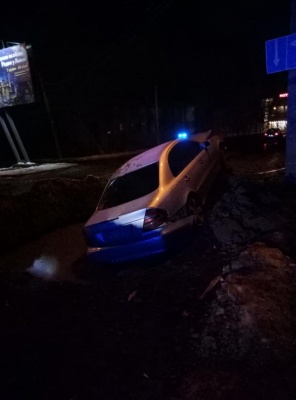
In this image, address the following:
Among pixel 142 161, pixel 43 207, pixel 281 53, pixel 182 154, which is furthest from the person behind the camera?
pixel 43 207

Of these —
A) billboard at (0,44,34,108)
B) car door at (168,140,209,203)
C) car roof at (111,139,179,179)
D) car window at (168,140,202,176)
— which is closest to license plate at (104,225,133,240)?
car door at (168,140,209,203)

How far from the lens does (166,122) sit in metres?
33.8

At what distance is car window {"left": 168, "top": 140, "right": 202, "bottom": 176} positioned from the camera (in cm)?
635

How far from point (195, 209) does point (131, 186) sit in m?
1.18

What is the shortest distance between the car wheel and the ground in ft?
0.65

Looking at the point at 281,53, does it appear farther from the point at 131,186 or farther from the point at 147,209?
the point at 147,209

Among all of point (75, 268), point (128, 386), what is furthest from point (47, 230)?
point (128, 386)

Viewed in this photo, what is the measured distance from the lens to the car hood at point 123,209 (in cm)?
529

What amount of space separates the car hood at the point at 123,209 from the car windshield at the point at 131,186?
0.18m

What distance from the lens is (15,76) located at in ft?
54.2

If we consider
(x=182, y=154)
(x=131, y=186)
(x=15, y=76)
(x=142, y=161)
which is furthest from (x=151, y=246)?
(x=15, y=76)

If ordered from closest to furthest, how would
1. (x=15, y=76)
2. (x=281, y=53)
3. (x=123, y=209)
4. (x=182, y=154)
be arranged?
1. (x=123, y=209)
2. (x=281, y=53)
3. (x=182, y=154)
4. (x=15, y=76)

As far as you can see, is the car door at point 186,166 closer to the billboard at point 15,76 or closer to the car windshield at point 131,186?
the car windshield at point 131,186

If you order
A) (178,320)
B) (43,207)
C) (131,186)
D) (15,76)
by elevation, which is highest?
(15,76)
